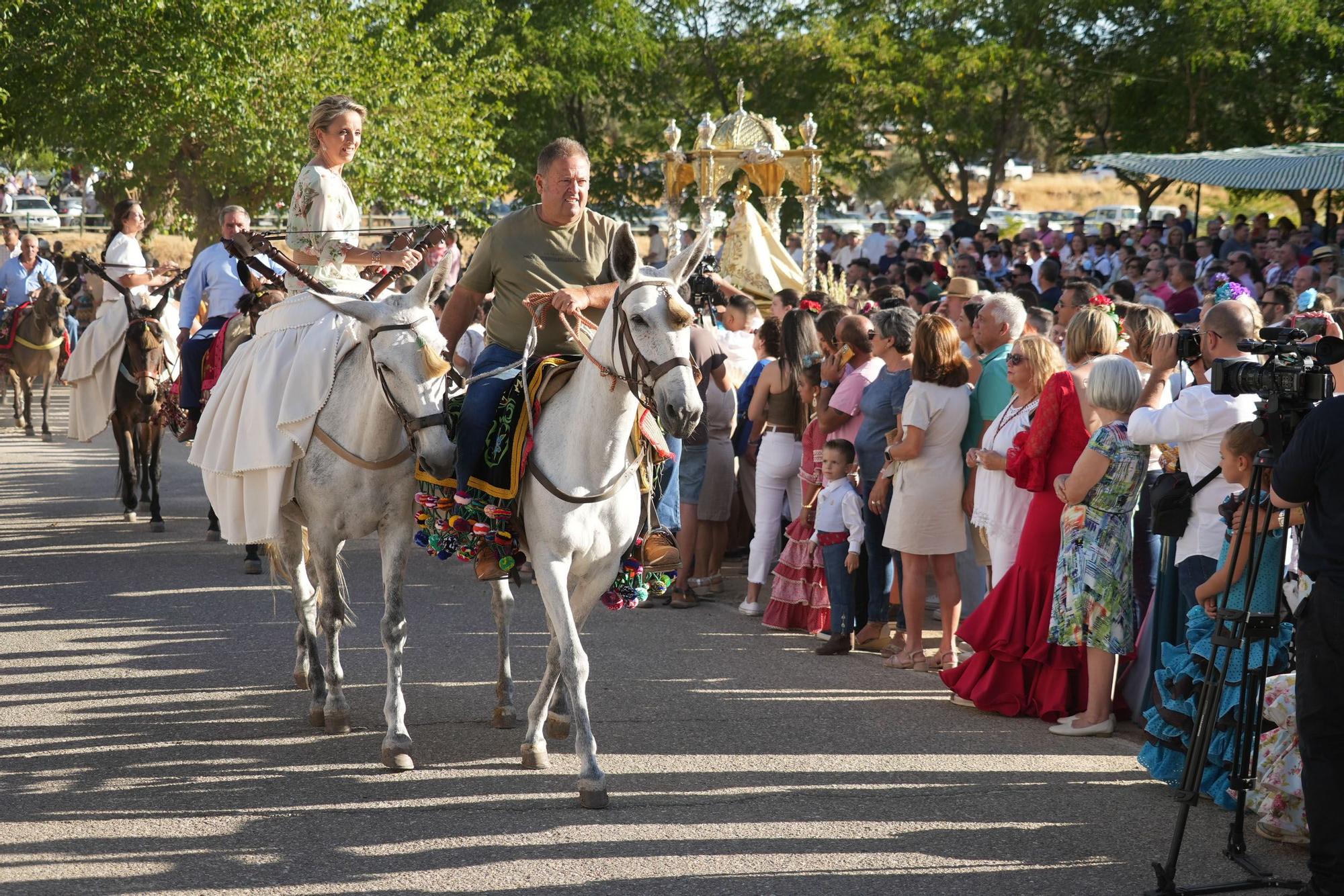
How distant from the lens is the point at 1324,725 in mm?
4855

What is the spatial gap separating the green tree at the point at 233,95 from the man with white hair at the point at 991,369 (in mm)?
13375

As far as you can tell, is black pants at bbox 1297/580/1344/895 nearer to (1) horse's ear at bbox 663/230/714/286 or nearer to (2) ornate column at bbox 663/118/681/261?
(1) horse's ear at bbox 663/230/714/286

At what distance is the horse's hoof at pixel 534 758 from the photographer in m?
6.49

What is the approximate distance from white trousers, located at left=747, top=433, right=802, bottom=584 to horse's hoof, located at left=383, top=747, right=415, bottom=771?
155 inches

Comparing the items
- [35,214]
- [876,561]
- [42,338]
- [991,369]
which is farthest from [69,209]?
[991,369]

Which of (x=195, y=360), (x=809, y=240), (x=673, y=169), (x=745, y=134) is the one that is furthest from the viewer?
(x=745, y=134)

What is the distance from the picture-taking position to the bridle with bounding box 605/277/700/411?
18.0 feet

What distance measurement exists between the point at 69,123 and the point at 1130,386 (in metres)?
17.5

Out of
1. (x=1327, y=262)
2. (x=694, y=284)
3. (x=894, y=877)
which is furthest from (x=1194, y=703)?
(x=1327, y=262)

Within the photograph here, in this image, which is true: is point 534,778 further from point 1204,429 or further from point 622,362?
point 1204,429

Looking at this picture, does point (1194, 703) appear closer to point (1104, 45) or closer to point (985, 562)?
point (985, 562)

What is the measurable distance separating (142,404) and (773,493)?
6.61m

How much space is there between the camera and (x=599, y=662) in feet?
27.6

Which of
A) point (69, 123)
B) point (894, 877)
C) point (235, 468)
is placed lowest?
point (894, 877)
